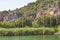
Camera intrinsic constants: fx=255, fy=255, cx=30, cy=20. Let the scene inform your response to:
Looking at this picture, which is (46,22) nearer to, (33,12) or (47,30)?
(47,30)

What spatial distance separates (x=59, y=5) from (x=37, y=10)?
1256 cm

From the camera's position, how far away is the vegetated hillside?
58.6 meters

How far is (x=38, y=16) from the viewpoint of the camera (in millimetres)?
73625

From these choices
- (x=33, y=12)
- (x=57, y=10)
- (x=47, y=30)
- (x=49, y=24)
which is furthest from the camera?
(x=33, y=12)

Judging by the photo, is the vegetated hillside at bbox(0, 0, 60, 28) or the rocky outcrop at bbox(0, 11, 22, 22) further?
the rocky outcrop at bbox(0, 11, 22, 22)

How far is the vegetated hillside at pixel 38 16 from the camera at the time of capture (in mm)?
58594

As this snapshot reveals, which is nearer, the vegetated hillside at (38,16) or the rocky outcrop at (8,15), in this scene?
the vegetated hillside at (38,16)

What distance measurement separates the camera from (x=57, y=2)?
75.5 meters

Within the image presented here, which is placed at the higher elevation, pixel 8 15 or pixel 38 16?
pixel 8 15

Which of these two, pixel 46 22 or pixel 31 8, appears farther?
pixel 31 8

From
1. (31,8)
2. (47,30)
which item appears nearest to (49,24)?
(47,30)

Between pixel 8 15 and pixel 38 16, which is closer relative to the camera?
pixel 38 16

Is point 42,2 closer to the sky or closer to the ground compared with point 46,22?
closer to the sky

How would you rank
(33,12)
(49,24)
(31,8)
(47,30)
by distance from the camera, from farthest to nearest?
(31,8)
(33,12)
(49,24)
(47,30)
